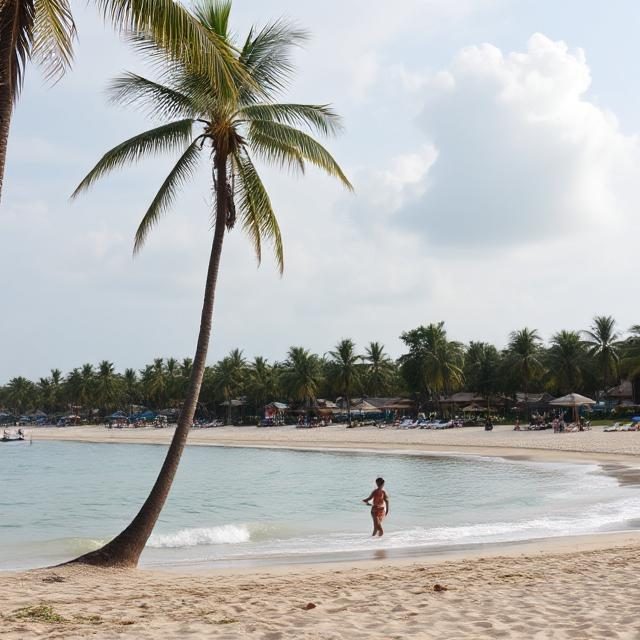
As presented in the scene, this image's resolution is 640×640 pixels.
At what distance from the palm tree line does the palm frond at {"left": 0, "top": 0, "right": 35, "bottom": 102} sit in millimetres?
55387

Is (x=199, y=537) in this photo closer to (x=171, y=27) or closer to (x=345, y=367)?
(x=171, y=27)

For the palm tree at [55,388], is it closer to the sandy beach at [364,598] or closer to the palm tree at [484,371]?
the palm tree at [484,371]

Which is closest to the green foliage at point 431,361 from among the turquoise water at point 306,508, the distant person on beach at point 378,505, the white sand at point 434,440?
the white sand at point 434,440

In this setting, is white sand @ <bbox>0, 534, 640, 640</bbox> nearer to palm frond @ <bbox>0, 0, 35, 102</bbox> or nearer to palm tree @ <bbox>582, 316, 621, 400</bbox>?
palm frond @ <bbox>0, 0, 35, 102</bbox>

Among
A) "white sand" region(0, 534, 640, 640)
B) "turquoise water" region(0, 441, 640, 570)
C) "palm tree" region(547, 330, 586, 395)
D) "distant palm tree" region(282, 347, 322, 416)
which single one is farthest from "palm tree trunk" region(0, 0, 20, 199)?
"distant palm tree" region(282, 347, 322, 416)

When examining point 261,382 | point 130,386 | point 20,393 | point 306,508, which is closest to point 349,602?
point 306,508

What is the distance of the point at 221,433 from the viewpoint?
81.9 m

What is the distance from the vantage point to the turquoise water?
14828mm

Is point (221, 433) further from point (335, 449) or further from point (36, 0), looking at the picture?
point (36, 0)

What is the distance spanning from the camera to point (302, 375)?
286ft

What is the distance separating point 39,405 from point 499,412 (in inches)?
4527

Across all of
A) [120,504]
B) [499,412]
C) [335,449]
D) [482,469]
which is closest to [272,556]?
[120,504]

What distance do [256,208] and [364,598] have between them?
6.69 m

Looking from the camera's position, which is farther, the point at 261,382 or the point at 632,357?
the point at 261,382
